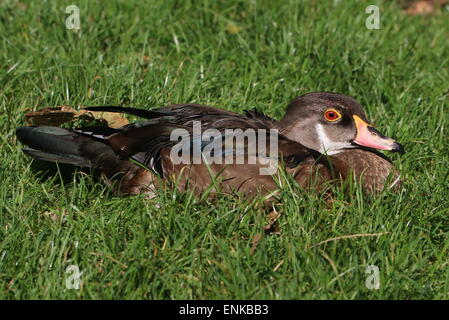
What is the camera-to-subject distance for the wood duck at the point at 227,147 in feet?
14.6

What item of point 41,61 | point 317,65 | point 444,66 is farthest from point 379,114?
point 41,61

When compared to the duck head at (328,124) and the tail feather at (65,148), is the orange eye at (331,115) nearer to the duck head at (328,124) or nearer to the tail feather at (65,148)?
the duck head at (328,124)

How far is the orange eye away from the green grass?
0.54 metres

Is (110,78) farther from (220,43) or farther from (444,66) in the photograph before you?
(444,66)

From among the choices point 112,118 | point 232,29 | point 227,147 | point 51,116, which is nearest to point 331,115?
point 227,147

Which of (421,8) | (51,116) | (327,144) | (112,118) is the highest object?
(51,116)

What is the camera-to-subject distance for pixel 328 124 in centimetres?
497

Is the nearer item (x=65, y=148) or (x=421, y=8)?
(x=65, y=148)

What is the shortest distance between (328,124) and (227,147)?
79cm

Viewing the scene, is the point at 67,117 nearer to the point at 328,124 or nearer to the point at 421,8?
the point at 328,124

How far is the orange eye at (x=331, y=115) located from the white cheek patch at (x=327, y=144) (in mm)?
72

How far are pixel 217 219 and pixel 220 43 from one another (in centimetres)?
256

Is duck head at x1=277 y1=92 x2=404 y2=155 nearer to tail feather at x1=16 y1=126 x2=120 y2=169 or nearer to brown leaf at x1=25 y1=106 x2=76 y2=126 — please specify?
tail feather at x1=16 y1=126 x2=120 y2=169
